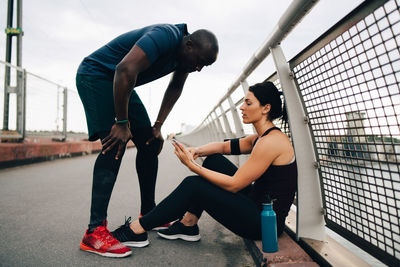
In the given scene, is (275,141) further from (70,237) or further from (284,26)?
(70,237)

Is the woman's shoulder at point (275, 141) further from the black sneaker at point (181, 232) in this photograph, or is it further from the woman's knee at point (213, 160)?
the black sneaker at point (181, 232)

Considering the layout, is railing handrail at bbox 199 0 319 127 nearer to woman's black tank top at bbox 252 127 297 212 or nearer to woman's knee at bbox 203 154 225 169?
woman's black tank top at bbox 252 127 297 212

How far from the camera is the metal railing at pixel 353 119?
1.14 meters

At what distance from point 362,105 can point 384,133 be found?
160mm

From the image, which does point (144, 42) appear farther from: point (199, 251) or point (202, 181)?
point (199, 251)

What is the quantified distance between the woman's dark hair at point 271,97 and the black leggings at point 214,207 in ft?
2.03

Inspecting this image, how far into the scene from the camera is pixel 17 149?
6.33 metres

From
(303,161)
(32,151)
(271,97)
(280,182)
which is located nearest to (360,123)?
(303,161)

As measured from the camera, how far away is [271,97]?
79.9 inches

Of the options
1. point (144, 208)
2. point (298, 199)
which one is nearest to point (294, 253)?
point (298, 199)

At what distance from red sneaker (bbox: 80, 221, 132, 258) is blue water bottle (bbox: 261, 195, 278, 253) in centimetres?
89

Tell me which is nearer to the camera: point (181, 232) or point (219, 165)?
point (181, 232)

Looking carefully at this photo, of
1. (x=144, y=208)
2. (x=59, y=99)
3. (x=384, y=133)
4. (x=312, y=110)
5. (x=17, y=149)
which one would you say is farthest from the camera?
(x=59, y=99)

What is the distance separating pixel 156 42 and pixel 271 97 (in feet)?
2.84
